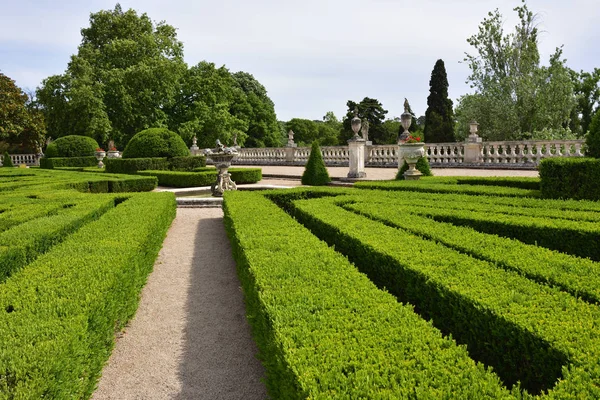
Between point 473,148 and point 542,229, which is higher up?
point 473,148

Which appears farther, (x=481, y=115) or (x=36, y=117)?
(x=36, y=117)

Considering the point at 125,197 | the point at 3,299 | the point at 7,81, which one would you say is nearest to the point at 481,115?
the point at 125,197

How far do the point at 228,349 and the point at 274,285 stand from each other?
3.17 feet

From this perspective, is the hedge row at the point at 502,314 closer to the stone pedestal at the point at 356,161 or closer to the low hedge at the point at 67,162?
the stone pedestal at the point at 356,161

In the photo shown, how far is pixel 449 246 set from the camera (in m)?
5.01

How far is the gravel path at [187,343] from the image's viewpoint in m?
3.73

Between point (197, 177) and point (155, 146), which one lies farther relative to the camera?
point (155, 146)

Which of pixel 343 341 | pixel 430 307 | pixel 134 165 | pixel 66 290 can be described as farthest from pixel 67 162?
pixel 343 341

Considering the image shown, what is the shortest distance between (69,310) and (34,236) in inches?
118

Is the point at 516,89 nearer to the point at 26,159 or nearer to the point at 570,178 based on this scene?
the point at 570,178

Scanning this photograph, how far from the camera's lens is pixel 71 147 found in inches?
1249

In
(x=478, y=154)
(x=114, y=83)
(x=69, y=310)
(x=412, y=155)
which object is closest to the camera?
(x=69, y=310)

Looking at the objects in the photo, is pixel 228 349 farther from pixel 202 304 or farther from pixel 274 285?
pixel 202 304

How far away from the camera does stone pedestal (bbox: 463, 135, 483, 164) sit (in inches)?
853
